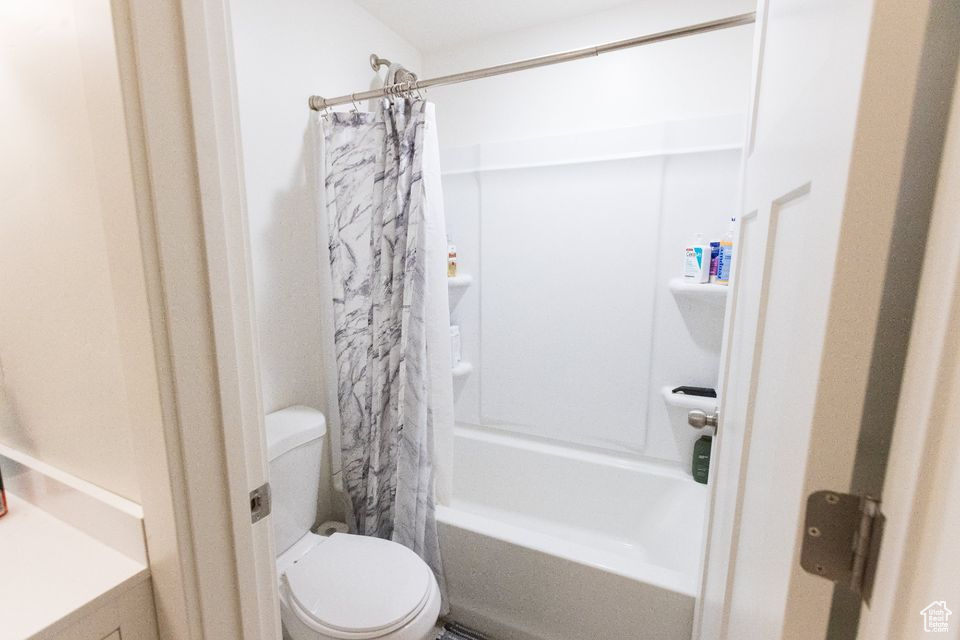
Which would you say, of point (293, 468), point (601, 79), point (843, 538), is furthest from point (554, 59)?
point (293, 468)

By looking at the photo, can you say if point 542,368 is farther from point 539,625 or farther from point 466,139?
point 466,139

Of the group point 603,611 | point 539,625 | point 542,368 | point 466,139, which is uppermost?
point 466,139

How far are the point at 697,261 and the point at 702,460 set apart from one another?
846 mm

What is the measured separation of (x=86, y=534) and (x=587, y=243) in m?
1.87

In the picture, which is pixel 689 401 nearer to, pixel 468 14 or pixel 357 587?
pixel 357 587

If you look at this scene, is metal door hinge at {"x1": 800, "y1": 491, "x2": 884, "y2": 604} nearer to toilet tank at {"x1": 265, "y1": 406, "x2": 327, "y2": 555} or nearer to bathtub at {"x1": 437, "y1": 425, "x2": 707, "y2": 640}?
bathtub at {"x1": 437, "y1": 425, "x2": 707, "y2": 640}

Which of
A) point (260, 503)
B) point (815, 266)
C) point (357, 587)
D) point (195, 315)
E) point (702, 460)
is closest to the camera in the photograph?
point (815, 266)

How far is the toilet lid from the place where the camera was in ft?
3.53

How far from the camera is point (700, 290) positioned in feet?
5.48

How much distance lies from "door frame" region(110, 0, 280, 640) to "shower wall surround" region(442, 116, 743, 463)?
1.60m

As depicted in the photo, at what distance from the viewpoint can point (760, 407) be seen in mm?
629

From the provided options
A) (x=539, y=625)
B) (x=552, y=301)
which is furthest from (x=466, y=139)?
(x=539, y=625)

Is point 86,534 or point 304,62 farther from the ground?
point 304,62

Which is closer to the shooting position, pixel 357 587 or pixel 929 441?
pixel 929 441
